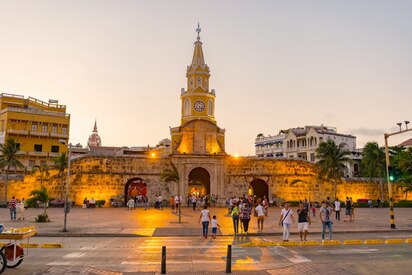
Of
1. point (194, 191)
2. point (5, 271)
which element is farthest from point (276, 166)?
point (5, 271)

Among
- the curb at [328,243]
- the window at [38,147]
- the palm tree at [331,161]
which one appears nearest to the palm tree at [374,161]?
the palm tree at [331,161]

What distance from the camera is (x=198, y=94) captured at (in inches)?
2062

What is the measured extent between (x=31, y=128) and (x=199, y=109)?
27.8 meters

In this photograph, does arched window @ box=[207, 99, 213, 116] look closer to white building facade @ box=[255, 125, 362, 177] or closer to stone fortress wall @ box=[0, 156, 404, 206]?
stone fortress wall @ box=[0, 156, 404, 206]

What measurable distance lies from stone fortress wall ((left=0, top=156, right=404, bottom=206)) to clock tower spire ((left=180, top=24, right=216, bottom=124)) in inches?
434

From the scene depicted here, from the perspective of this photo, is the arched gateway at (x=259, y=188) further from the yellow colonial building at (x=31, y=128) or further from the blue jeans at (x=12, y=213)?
the yellow colonial building at (x=31, y=128)

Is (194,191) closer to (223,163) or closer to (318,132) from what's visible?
(223,163)

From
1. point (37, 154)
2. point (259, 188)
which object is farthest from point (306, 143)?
point (37, 154)

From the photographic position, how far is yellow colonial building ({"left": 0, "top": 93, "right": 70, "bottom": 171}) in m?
54.8

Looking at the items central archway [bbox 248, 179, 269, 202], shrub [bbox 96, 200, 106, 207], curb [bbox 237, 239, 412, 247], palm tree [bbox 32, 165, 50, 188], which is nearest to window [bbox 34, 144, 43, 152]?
palm tree [bbox 32, 165, 50, 188]

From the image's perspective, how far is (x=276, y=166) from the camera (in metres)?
44.9

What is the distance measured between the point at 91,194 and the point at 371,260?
35.7 meters

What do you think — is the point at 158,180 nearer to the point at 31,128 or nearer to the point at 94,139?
the point at 31,128

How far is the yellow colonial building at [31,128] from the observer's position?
54750 millimetres
